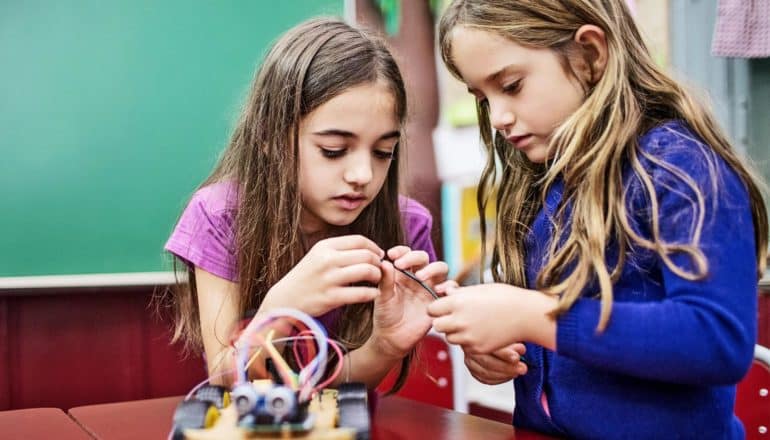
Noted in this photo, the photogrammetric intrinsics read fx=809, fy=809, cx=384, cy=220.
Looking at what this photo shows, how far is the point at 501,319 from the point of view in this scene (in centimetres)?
78

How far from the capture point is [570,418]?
0.91 m

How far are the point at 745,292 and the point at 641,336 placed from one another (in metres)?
0.11

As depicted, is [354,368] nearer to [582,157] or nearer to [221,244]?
[221,244]

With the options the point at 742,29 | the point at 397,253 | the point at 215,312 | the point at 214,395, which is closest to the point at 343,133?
the point at 397,253

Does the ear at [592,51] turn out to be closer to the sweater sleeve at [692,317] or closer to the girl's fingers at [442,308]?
the sweater sleeve at [692,317]

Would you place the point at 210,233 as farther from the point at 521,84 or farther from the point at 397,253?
the point at 521,84

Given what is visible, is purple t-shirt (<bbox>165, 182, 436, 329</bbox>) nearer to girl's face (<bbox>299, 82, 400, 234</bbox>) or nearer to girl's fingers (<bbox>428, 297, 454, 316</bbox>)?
girl's face (<bbox>299, 82, 400, 234</bbox>)

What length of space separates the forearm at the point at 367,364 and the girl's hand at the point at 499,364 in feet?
0.37

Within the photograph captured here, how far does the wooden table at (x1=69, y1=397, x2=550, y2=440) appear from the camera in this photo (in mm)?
876

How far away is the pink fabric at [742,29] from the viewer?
1581mm

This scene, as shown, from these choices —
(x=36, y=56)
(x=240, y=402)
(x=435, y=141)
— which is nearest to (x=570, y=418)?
(x=240, y=402)

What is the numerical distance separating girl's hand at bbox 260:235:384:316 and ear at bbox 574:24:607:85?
0.32m

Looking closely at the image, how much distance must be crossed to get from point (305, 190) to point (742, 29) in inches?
40.8

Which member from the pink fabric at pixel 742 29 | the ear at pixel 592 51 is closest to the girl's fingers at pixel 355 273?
the ear at pixel 592 51
